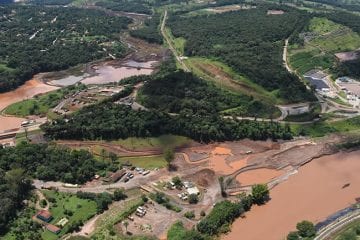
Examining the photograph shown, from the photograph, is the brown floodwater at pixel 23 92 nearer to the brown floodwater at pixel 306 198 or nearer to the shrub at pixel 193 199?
the shrub at pixel 193 199

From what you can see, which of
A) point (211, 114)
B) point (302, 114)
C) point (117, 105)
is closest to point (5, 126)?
point (117, 105)

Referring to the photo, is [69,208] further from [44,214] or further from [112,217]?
[112,217]

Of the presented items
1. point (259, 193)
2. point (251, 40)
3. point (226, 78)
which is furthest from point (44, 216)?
point (251, 40)

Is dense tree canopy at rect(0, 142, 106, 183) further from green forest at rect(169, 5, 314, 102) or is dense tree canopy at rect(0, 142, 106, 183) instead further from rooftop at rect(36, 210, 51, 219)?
green forest at rect(169, 5, 314, 102)

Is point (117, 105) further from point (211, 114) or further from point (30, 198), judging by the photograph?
point (30, 198)

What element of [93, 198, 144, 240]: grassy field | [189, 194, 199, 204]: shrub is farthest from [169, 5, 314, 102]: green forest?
[93, 198, 144, 240]: grassy field
